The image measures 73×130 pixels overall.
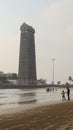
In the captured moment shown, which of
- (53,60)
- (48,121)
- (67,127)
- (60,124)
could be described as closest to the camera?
(67,127)

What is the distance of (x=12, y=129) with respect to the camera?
11.8 metres

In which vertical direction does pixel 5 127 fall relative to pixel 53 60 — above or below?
below

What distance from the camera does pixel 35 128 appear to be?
38.5 feet

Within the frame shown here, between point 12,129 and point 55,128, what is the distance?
1.59 metres

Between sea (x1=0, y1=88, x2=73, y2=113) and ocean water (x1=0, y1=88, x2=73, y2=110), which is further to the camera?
ocean water (x1=0, y1=88, x2=73, y2=110)

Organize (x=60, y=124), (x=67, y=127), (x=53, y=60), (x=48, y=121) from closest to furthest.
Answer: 1. (x=67, y=127)
2. (x=60, y=124)
3. (x=48, y=121)
4. (x=53, y=60)

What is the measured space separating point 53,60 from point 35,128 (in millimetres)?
184994

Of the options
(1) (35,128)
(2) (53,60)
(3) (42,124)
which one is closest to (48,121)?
(3) (42,124)

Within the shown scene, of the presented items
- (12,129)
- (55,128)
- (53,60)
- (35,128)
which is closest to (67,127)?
(55,128)

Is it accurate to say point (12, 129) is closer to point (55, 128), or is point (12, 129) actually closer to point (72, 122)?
point (55, 128)

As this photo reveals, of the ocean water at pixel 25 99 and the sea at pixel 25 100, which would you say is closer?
the sea at pixel 25 100

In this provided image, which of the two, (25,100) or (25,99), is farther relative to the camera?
(25,99)

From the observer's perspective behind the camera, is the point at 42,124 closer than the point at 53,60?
Yes

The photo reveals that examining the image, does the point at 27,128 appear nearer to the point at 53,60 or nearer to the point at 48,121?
the point at 48,121
